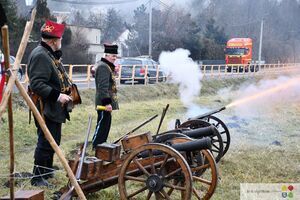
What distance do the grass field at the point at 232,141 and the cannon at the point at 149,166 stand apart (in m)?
0.45

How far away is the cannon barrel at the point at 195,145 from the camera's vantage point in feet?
13.9

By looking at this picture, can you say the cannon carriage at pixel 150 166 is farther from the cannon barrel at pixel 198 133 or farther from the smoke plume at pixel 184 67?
the smoke plume at pixel 184 67

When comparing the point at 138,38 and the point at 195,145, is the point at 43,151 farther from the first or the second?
the point at 138,38

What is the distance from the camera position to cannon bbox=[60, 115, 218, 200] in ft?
13.6

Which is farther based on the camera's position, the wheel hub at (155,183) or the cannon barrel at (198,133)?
the cannon barrel at (198,133)

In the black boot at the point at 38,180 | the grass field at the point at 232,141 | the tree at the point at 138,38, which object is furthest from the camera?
the tree at the point at 138,38

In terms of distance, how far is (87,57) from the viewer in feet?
106

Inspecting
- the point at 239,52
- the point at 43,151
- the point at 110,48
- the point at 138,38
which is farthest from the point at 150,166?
the point at 138,38

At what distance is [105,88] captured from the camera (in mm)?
6137

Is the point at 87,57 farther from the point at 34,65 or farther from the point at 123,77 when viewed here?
the point at 34,65

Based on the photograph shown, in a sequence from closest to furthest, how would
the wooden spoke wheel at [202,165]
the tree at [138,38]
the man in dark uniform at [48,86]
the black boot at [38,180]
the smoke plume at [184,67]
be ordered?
the wooden spoke wheel at [202,165]
the man in dark uniform at [48,86]
the black boot at [38,180]
the smoke plume at [184,67]
the tree at [138,38]

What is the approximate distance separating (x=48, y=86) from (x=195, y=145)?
66.5 inches

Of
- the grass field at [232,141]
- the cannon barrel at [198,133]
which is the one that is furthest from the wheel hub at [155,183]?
the cannon barrel at [198,133]

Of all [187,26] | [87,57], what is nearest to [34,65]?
[87,57]
